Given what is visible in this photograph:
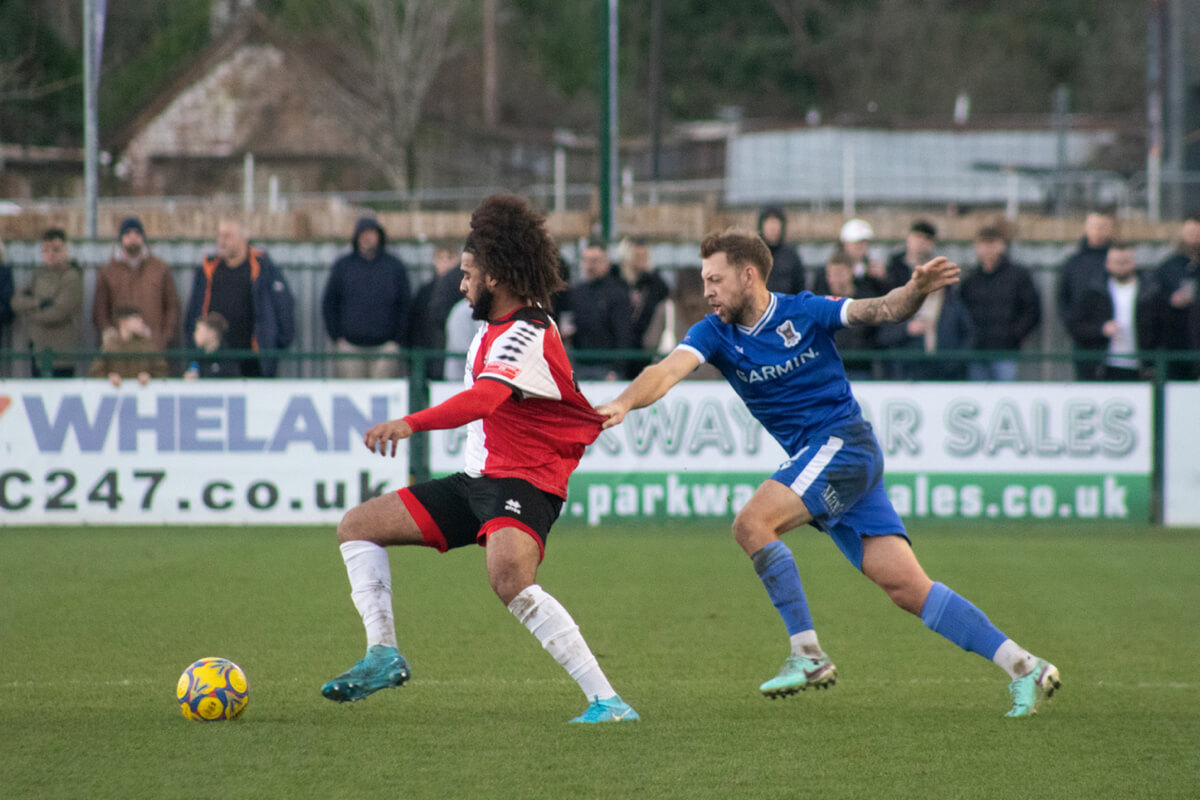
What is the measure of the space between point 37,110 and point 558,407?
35.6m

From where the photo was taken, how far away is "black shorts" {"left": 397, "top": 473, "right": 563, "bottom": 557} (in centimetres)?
558

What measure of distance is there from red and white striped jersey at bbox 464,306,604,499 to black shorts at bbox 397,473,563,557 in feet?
0.15

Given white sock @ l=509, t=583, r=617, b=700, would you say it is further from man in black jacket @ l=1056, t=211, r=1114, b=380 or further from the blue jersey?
man in black jacket @ l=1056, t=211, r=1114, b=380

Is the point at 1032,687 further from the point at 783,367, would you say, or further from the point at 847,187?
the point at 847,187

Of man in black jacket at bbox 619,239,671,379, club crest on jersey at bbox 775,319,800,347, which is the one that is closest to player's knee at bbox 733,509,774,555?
club crest on jersey at bbox 775,319,800,347

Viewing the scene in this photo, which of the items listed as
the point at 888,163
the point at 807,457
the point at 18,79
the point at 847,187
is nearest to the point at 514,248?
the point at 807,457

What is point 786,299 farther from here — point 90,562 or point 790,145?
point 790,145

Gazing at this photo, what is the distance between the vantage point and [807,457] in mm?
6055

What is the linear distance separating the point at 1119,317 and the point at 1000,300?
106 centimetres

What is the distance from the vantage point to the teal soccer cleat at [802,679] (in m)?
5.76

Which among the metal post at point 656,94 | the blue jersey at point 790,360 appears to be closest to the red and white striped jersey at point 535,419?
the blue jersey at point 790,360

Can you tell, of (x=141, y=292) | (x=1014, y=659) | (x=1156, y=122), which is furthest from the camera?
(x=1156, y=122)

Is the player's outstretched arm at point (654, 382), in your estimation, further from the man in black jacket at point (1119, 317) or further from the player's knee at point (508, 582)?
the man in black jacket at point (1119, 317)

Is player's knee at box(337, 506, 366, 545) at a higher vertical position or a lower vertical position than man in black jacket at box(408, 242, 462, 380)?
lower
